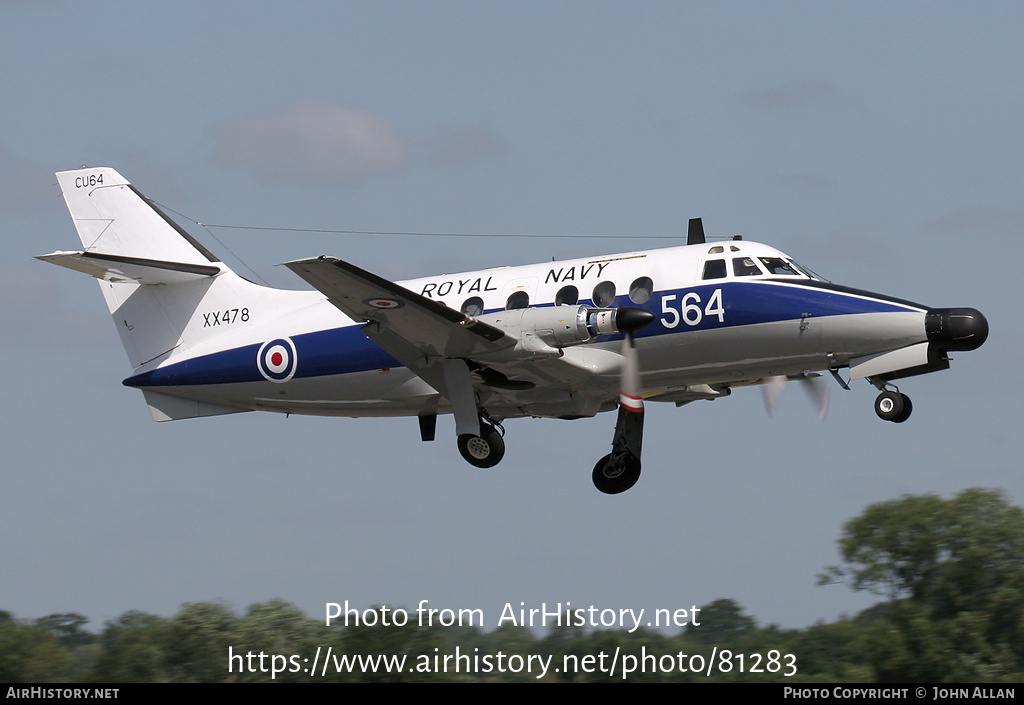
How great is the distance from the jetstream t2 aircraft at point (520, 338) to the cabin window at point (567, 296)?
26 millimetres

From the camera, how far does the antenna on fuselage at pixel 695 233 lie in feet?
67.8

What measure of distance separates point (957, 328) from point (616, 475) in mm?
5595

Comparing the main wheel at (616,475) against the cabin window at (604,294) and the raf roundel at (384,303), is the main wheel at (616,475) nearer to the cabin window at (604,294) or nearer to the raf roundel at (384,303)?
the cabin window at (604,294)

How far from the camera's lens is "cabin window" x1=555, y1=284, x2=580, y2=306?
A: 1930cm

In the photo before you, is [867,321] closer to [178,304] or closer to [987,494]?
[178,304]

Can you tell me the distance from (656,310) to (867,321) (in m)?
2.88

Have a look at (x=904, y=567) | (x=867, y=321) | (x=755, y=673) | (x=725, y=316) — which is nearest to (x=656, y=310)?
(x=725, y=316)

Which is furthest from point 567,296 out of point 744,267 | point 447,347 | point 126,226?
point 126,226

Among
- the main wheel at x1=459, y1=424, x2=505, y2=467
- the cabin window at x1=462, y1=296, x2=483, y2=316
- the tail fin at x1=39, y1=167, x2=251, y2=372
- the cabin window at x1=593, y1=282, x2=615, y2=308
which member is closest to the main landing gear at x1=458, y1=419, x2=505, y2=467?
the main wheel at x1=459, y1=424, x2=505, y2=467

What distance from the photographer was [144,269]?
896 inches

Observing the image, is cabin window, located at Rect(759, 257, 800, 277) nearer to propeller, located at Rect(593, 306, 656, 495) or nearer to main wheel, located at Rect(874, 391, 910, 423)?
main wheel, located at Rect(874, 391, 910, 423)

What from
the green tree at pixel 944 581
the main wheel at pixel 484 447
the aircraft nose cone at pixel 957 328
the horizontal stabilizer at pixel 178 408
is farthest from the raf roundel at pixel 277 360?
the green tree at pixel 944 581

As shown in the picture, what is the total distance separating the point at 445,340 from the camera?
19.1 metres
